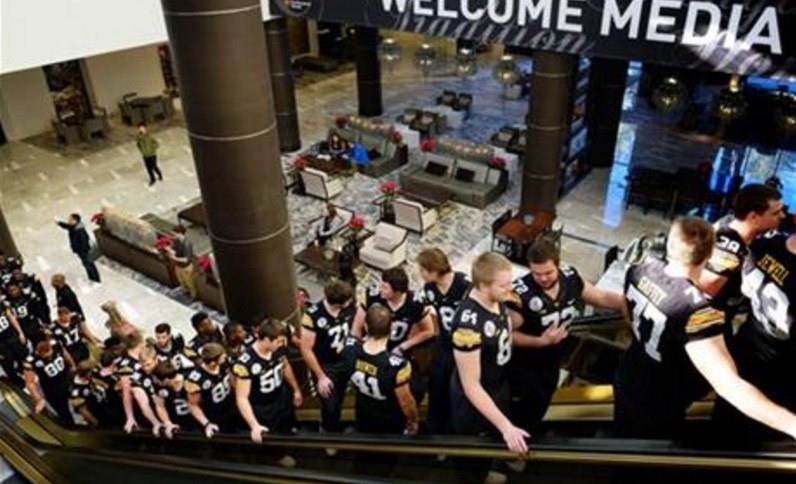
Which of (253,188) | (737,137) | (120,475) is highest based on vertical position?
(253,188)

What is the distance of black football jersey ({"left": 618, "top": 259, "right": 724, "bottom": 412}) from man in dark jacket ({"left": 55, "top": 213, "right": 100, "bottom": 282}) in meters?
9.68

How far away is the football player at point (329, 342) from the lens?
15.1 ft

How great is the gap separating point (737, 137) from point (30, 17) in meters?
15.9

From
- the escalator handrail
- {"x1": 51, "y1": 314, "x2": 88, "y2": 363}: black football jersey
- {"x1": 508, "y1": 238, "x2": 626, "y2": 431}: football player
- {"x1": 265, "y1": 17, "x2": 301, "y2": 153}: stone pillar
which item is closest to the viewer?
the escalator handrail

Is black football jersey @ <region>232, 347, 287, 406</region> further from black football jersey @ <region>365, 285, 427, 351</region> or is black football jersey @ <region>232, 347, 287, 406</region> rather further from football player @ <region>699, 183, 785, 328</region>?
football player @ <region>699, 183, 785, 328</region>

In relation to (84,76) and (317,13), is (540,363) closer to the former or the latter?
(317,13)

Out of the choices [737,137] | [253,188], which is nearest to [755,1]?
[253,188]

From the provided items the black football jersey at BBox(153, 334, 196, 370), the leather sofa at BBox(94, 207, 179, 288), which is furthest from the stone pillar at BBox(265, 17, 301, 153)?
the black football jersey at BBox(153, 334, 196, 370)

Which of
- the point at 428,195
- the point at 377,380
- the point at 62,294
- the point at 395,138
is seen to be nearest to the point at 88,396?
the point at 62,294

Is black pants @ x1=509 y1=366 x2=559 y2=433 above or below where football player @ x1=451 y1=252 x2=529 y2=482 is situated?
below

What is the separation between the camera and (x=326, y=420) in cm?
464

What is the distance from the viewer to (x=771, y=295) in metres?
2.78

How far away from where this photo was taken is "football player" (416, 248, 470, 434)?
12.0ft

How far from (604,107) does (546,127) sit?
3.83 metres
